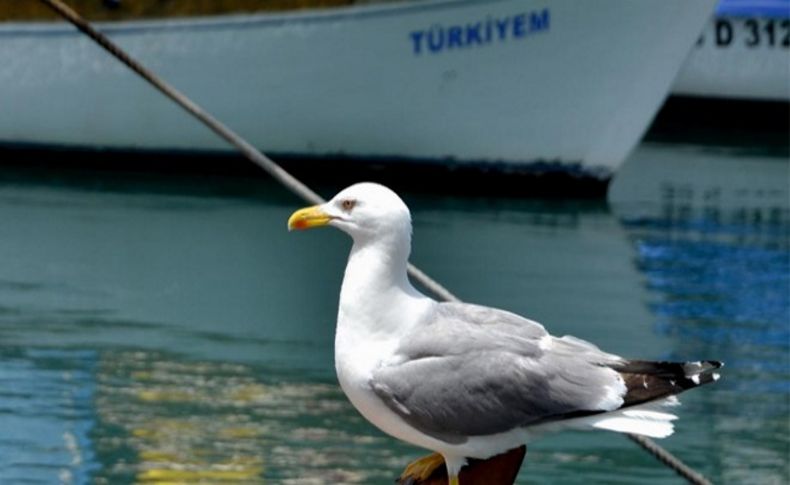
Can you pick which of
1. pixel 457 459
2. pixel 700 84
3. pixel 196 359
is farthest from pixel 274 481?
pixel 700 84

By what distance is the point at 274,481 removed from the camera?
29.9 feet

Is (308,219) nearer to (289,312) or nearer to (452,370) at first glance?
(452,370)

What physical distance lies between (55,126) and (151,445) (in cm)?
846

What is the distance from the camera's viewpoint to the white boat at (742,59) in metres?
23.9

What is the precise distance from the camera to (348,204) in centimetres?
577

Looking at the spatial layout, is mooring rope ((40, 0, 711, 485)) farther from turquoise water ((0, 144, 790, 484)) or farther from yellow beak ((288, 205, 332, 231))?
turquoise water ((0, 144, 790, 484))

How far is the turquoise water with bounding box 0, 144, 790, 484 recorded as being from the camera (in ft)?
31.8

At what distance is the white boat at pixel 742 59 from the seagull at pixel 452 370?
1834 cm

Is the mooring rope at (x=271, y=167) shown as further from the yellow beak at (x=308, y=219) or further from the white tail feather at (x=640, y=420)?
the yellow beak at (x=308, y=219)

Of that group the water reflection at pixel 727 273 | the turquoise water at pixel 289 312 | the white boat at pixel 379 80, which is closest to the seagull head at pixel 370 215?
the turquoise water at pixel 289 312

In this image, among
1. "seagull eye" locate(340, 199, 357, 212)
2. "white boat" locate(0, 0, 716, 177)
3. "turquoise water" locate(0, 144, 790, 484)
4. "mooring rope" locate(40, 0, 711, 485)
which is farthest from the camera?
"white boat" locate(0, 0, 716, 177)

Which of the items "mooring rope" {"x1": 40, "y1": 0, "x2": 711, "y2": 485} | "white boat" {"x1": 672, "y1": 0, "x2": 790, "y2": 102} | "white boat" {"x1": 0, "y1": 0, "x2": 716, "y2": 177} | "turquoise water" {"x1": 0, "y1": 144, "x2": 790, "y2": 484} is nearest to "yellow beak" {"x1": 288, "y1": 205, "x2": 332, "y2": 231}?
"mooring rope" {"x1": 40, "y1": 0, "x2": 711, "y2": 485}

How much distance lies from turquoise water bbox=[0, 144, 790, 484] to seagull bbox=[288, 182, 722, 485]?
3.42 m

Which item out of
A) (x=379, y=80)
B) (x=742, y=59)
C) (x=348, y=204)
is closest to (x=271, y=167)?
(x=348, y=204)
